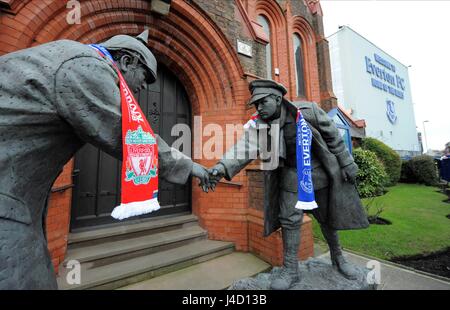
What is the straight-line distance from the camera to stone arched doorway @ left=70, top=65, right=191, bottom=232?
3.76m

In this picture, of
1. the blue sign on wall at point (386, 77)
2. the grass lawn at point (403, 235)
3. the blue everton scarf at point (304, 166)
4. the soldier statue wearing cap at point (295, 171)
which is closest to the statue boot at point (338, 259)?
the soldier statue wearing cap at point (295, 171)

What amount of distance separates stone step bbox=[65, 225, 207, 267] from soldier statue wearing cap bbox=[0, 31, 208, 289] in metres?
2.35

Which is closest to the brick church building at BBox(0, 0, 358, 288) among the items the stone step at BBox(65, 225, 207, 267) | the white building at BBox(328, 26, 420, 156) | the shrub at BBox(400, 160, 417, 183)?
the stone step at BBox(65, 225, 207, 267)

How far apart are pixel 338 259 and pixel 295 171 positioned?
1.11 metres

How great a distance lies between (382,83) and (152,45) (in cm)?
2567

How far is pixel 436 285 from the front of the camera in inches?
104

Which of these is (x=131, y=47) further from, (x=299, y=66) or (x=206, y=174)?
(x=299, y=66)

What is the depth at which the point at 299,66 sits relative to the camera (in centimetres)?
820

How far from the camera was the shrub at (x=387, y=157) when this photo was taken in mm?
11961

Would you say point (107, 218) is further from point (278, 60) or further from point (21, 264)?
point (278, 60)

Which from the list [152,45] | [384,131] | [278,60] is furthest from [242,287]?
[384,131]

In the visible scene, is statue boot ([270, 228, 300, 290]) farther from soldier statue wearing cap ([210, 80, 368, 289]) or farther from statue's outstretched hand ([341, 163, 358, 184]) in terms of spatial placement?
statue's outstretched hand ([341, 163, 358, 184])

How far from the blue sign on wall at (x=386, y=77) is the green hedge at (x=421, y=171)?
10.5m

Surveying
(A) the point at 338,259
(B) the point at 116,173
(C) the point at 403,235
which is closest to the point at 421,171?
(C) the point at 403,235
